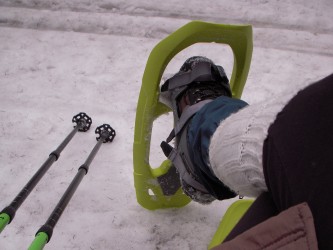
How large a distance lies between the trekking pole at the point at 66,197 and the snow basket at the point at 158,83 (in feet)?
0.81

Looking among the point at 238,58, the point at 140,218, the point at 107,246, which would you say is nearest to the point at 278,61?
the point at 238,58

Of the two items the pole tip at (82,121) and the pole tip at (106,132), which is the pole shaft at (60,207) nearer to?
the pole tip at (106,132)

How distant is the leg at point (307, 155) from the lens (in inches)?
18.2

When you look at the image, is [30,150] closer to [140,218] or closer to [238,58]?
[140,218]

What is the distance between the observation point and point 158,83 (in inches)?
49.0

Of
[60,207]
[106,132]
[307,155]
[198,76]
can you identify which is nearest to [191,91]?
[198,76]

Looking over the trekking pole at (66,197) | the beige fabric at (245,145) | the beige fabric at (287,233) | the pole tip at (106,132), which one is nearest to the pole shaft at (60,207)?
the trekking pole at (66,197)

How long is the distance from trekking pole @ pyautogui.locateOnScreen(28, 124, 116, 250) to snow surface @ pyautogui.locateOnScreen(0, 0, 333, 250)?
0.09 m

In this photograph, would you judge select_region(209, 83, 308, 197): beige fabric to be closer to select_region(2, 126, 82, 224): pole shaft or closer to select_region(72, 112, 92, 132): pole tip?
select_region(2, 126, 82, 224): pole shaft

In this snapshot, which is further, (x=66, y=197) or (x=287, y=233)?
(x=66, y=197)

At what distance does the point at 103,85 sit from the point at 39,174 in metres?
A: 0.85

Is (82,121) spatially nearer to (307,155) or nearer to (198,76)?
(198,76)

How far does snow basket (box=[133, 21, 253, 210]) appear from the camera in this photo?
1164 millimetres

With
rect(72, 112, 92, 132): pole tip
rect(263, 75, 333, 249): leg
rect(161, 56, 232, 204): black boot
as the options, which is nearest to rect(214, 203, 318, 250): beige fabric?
rect(263, 75, 333, 249): leg
